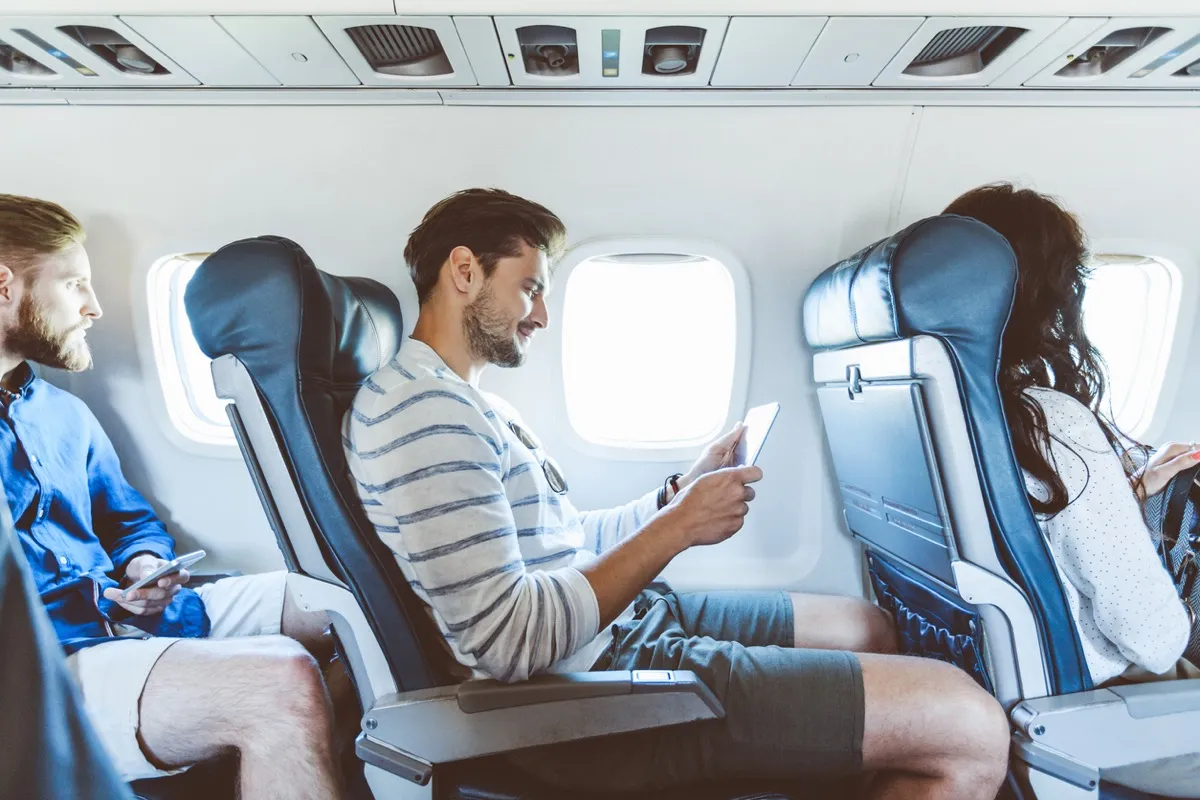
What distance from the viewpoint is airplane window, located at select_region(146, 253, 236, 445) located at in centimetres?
232

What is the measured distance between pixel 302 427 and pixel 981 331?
1219 mm

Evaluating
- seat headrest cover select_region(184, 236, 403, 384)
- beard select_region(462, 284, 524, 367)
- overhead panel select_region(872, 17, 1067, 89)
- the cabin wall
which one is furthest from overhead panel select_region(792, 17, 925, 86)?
seat headrest cover select_region(184, 236, 403, 384)

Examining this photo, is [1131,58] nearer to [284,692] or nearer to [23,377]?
[284,692]

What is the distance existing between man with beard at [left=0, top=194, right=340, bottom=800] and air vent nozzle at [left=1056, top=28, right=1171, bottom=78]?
2.35 meters

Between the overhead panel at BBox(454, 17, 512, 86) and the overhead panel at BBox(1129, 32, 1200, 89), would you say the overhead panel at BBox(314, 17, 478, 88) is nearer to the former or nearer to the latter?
the overhead panel at BBox(454, 17, 512, 86)

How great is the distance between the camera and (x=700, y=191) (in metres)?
2.19

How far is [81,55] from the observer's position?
1.85 meters

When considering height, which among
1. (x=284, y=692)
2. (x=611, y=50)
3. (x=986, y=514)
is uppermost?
(x=611, y=50)

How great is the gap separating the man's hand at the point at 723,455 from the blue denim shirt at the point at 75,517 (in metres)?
1.42

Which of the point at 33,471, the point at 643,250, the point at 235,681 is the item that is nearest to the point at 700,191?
the point at 643,250

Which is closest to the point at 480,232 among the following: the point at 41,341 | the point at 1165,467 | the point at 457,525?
the point at 457,525

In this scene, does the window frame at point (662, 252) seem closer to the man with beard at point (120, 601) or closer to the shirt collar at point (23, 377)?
the man with beard at point (120, 601)

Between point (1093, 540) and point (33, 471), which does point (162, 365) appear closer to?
point (33, 471)

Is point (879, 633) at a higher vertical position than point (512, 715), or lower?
lower
